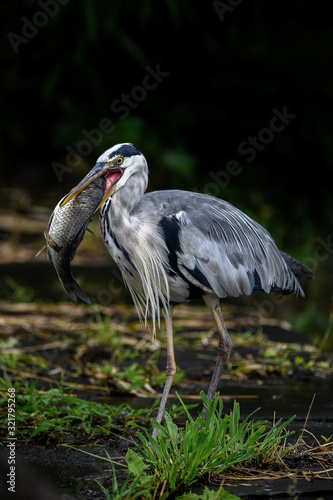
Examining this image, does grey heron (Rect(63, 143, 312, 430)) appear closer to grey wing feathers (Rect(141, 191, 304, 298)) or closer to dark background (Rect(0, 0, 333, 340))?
grey wing feathers (Rect(141, 191, 304, 298))

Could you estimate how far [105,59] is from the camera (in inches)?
479

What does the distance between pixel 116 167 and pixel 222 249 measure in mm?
747

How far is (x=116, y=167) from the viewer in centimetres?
396

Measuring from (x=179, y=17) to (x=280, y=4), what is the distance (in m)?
2.12

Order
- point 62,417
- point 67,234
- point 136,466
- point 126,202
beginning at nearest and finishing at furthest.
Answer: point 136,466
point 67,234
point 62,417
point 126,202

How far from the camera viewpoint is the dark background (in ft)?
37.7

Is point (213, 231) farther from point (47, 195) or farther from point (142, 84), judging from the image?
point (142, 84)

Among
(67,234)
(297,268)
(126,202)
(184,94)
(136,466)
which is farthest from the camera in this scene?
(184,94)

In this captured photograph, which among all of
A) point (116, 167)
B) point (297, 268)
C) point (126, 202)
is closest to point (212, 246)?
point (126, 202)

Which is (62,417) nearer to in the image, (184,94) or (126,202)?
(126,202)

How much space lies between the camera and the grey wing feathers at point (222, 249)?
400 centimetres

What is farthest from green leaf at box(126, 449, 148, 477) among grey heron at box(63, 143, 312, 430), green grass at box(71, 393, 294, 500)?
grey heron at box(63, 143, 312, 430)

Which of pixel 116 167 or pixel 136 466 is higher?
pixel 116 167

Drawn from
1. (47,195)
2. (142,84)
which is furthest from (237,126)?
(47,195)
